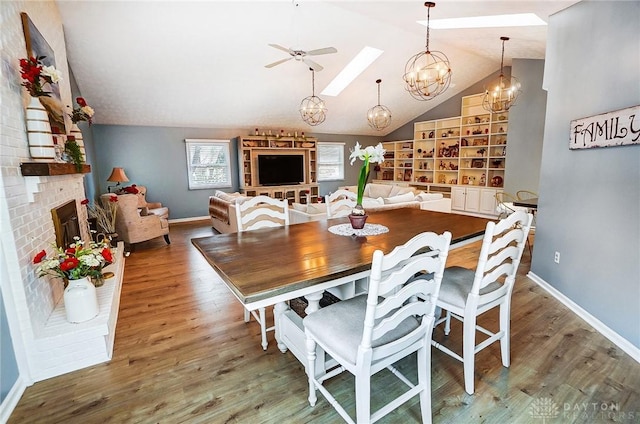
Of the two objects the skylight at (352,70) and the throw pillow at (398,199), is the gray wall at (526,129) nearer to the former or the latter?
the throw pillow at (398,199)

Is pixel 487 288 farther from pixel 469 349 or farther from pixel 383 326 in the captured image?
pixel 383 326

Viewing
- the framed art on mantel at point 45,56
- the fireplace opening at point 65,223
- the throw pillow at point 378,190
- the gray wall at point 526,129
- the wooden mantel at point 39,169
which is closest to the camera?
the wooden mantel at point 39,169

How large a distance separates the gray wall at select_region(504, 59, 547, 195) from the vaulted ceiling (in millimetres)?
386

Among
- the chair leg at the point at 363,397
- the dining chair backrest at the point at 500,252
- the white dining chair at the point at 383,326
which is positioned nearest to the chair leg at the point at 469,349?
the dining chair backrest at the point at 500,252

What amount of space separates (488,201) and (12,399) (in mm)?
7956

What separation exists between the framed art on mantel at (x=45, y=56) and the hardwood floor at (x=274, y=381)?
179cm

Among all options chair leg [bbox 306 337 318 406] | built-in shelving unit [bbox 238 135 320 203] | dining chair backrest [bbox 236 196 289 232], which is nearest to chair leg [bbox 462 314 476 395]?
chair leg [bbox 306 337 318 406]

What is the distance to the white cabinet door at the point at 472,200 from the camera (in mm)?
7312

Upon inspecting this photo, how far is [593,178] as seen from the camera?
252cm

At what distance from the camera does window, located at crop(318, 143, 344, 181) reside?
9.37 meters

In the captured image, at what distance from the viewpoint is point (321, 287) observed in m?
1.42

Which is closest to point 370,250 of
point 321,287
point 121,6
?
point 321,287

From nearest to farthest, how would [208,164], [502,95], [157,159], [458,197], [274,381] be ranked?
[274,381]
[502,95]
[157,159]
[208,164]
[458,197]

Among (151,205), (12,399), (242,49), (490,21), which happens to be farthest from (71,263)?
(490,21)
